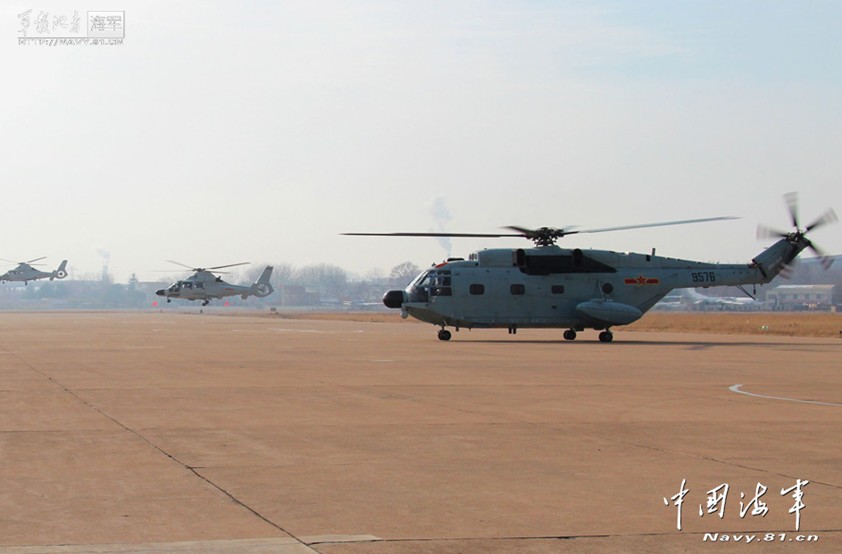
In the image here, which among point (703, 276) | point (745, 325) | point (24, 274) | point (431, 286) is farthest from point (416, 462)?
point (24, 274)

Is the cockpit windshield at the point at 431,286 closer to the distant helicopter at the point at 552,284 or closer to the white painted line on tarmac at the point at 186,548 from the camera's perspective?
the distant helicopter at the point at 552,284

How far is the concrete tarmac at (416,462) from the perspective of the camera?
8.38m

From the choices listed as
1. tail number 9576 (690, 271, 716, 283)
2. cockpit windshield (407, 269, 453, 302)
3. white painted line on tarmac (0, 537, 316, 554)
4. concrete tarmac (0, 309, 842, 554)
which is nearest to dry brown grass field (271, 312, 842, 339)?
tail number 9576 (690, 271, 716, 283)

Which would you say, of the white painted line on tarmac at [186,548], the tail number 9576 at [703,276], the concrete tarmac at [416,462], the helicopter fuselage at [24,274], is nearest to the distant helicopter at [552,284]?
the tail number 9576 at [703,276]

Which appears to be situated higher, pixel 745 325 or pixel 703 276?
pixel 703 276

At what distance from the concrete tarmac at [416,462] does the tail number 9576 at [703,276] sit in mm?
20957

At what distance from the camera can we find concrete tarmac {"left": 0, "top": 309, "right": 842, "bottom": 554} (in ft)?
27.5

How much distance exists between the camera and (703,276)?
45.7 m

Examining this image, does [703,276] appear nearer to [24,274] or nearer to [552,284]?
[552,284]

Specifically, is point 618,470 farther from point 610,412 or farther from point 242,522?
point 610,412

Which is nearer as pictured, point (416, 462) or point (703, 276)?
point (416, 462)

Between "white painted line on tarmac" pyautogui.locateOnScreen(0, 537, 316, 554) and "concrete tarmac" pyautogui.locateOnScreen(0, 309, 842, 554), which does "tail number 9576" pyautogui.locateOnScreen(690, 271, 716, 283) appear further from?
"white painted line on tarmac" pyautogui.locateOnScreen(0, 537, 316, 554)

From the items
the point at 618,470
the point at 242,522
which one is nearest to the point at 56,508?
the point at 242,522

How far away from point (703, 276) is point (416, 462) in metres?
35.7
